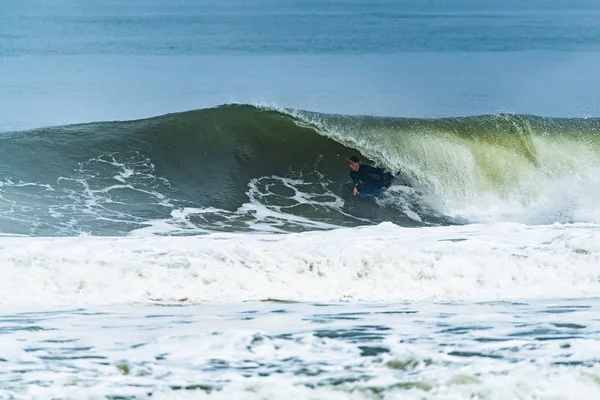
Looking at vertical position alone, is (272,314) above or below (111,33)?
below

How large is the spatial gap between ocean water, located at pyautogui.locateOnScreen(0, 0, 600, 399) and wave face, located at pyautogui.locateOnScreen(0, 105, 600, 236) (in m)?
0.06

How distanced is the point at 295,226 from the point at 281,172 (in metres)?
3.47

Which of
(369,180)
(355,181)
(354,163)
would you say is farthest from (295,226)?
(369,180)

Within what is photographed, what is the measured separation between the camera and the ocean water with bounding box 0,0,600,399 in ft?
17.9

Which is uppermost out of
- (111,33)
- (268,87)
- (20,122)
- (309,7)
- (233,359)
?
(309,7)

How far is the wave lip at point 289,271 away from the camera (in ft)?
26.1

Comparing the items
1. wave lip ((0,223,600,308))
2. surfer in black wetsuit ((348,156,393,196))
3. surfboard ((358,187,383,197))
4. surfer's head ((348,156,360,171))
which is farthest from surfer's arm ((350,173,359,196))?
wave lip ((0,223,600,308))

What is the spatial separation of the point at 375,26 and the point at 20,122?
34494mm

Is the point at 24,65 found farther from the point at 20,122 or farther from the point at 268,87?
the point at 20,122

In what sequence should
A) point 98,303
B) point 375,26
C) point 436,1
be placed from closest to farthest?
point 98,303 < point 375,26 < point 436,1

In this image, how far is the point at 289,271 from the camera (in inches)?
332

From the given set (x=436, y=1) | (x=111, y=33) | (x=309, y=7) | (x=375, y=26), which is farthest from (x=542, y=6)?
(x=111, y=33)

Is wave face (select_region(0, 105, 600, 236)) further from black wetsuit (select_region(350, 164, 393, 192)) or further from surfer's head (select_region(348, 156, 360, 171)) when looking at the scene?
surfer's head (select_region(348, 156, 360, 171))

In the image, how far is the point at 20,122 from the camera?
2158 cm
